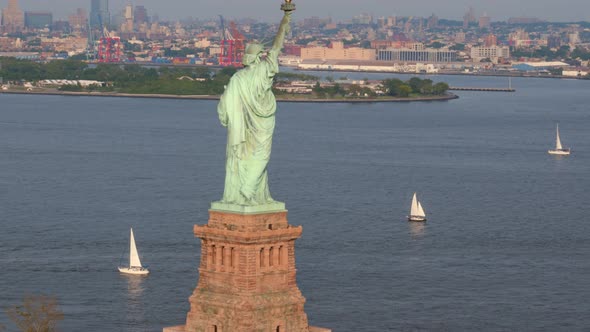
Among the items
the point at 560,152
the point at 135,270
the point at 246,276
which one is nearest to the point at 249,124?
the point at 246,276

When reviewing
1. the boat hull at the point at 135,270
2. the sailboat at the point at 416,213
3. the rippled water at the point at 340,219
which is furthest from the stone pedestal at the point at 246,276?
the sailboat at the point at 416,213

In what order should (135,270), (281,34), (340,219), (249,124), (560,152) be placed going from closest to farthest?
(249,124), (281,34), (135,270), (340,219), (560,152)

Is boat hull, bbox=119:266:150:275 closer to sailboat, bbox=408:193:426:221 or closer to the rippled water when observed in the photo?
the rippled water

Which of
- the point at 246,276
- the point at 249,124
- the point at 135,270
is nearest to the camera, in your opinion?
the point at 246,276

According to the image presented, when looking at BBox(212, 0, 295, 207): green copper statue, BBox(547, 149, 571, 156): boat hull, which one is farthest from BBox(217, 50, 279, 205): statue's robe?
BBox(547, 149, 571, 156): boat hull

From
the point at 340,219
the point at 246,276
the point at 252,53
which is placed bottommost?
the point at 340,219

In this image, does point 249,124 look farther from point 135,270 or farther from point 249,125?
point 135,270

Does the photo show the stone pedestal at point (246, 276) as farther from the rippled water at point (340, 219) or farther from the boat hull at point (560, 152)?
the boat hull at point (560, 152)
